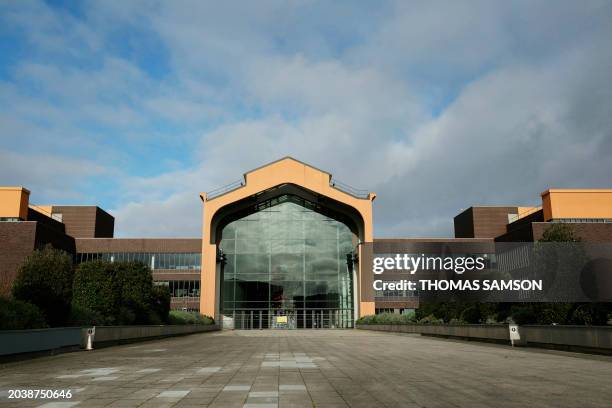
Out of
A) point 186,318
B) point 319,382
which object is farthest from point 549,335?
point 186,318

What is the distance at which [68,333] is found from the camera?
20188mm

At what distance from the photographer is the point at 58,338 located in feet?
63.5

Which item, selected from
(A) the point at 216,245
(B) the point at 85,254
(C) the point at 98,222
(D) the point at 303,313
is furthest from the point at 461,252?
(C) the point at 98,222

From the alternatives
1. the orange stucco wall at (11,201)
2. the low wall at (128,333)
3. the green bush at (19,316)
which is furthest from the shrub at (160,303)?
the orange stucco wall at (11,201)

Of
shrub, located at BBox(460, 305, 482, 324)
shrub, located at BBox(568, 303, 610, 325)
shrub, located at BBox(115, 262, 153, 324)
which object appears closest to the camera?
shrub, located at BBox(568, 303, 610, 325)

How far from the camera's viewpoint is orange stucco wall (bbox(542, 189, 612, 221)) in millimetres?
62562

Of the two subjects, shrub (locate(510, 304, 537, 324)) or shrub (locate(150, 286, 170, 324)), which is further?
shrub (locate(150, 286, 170, 324))

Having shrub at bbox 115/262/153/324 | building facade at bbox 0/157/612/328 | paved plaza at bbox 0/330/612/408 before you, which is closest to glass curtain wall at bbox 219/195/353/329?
building facade at bbox 0/157/612/328

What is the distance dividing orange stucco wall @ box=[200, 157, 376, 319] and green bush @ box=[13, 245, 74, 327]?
113 feet

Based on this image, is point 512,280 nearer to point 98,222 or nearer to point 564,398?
point 564,398

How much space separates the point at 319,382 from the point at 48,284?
1450 cm

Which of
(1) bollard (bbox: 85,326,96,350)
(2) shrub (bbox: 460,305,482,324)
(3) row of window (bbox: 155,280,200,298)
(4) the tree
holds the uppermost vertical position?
(4) the tree

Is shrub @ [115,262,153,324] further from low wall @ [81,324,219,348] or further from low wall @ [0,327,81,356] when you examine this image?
low wall @ [0,327,81,356]

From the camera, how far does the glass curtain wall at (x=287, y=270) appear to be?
197ft
